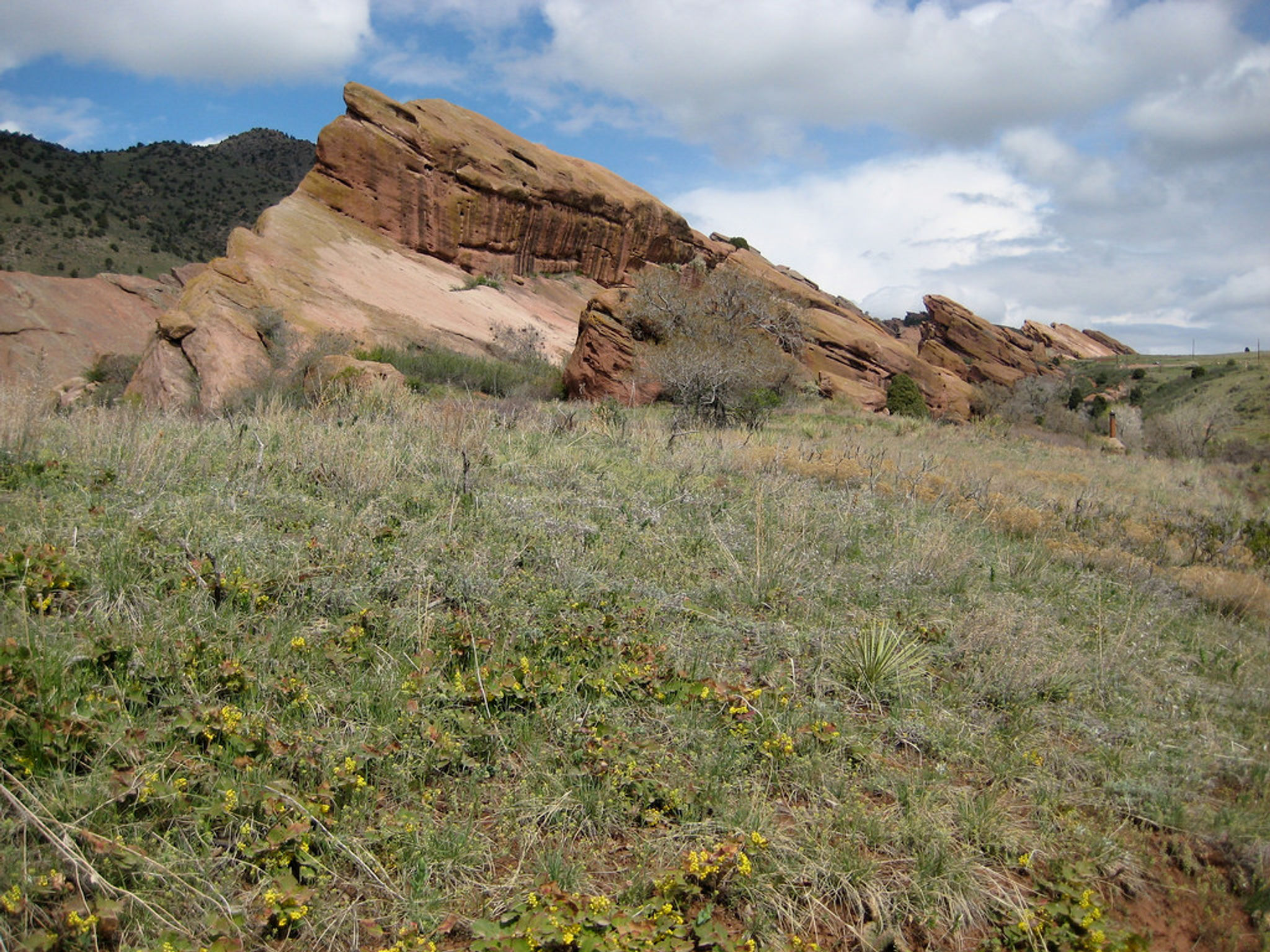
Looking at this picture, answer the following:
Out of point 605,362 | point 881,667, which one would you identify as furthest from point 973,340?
point 881,667

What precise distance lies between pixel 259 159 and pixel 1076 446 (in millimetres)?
73420

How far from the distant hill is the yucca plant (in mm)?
54256

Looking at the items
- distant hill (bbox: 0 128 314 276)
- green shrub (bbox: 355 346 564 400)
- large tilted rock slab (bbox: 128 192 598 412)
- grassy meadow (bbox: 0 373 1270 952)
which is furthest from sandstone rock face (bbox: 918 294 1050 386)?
grassy meadow (bbox: 0 373 1270 952)

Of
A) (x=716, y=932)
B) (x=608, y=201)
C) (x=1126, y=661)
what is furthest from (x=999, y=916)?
(x=608, y=201)

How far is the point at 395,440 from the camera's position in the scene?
639 cm

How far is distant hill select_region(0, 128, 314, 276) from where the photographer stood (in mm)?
50156

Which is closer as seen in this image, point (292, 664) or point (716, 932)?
point (716, 932)

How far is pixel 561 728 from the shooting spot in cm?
308

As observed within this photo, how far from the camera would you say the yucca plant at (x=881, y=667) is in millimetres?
3654

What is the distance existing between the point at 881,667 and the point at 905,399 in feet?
88.9

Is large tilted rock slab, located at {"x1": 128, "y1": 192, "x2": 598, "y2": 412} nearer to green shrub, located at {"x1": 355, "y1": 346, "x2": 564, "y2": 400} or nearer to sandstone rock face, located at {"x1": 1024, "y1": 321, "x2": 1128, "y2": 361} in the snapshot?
green shrub, located at {"x1": 355, "y1": 346, "x2": 564, "y2": 400}

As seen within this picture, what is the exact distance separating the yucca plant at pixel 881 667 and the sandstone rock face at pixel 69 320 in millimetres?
21543

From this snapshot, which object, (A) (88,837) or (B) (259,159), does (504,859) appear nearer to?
(A) (88,837)

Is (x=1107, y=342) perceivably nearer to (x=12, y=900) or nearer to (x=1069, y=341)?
(x=1069, y=341)
